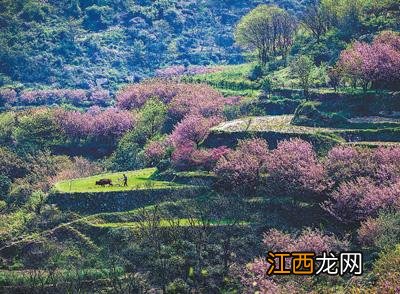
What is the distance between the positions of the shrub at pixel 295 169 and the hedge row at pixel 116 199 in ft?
25.3

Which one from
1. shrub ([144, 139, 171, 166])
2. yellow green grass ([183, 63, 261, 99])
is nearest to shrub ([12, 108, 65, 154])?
shrub ([144, 139, 171, 166])

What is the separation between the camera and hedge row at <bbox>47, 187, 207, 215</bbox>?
68.4 m

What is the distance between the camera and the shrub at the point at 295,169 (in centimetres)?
6278

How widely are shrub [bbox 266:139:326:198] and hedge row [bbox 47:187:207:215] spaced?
7.72 m

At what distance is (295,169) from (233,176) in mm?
6451

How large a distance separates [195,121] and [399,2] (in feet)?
120

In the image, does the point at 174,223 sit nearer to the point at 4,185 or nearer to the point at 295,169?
the point at 295,169

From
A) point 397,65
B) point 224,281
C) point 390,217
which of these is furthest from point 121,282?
point 397,65

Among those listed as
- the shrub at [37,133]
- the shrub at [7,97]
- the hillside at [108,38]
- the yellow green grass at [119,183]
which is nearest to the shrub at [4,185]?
the shrub at [37,133]

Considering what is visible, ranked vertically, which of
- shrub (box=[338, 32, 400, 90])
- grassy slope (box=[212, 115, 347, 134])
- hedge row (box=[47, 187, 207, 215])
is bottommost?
hedge row (box=[47, 187, 207, 215])

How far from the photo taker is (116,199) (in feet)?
227

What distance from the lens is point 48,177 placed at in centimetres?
8688

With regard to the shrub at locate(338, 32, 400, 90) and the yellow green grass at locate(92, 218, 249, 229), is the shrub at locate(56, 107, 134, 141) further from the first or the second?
the shrub at locate(338, 32, 400, 90)

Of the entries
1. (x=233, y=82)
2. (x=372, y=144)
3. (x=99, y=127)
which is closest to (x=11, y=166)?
(x=99, y=127)
